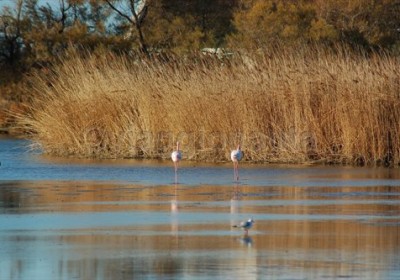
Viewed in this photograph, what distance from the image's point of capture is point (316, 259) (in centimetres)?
1137

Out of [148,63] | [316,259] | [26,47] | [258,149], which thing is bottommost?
[316,259]

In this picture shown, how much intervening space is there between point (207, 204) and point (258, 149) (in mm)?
9031

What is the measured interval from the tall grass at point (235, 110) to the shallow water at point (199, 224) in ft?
6.54

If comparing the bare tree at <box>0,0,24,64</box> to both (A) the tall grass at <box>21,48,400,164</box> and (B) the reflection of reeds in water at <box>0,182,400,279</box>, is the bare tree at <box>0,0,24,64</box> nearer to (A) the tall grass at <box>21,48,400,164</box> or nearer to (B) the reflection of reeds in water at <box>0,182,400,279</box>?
(A) the tall grass at <box>21,48,400,164</box>

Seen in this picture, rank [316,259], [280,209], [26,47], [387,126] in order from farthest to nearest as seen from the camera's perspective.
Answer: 1. [26,47]
2. [387,126]
3. [280,209]
4. [316,259]

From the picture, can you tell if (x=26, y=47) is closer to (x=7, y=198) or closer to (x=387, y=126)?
(x=387, y=126)

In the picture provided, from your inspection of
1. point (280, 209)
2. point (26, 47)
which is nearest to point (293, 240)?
point (280, 209)

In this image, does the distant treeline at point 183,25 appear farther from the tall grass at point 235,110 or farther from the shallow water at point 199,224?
the shallow water at point 199,224

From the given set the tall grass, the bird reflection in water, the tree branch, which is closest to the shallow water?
the bird reflection in water

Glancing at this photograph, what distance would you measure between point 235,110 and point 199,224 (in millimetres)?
11688

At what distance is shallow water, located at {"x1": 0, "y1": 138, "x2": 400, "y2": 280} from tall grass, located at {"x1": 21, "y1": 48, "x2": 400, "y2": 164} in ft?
6.54

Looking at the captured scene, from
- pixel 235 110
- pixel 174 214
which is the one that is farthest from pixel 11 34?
pixel 174 214

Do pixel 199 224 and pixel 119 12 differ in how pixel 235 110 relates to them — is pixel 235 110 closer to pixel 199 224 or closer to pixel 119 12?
pixel 199 224

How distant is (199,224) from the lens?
14.0 metres
